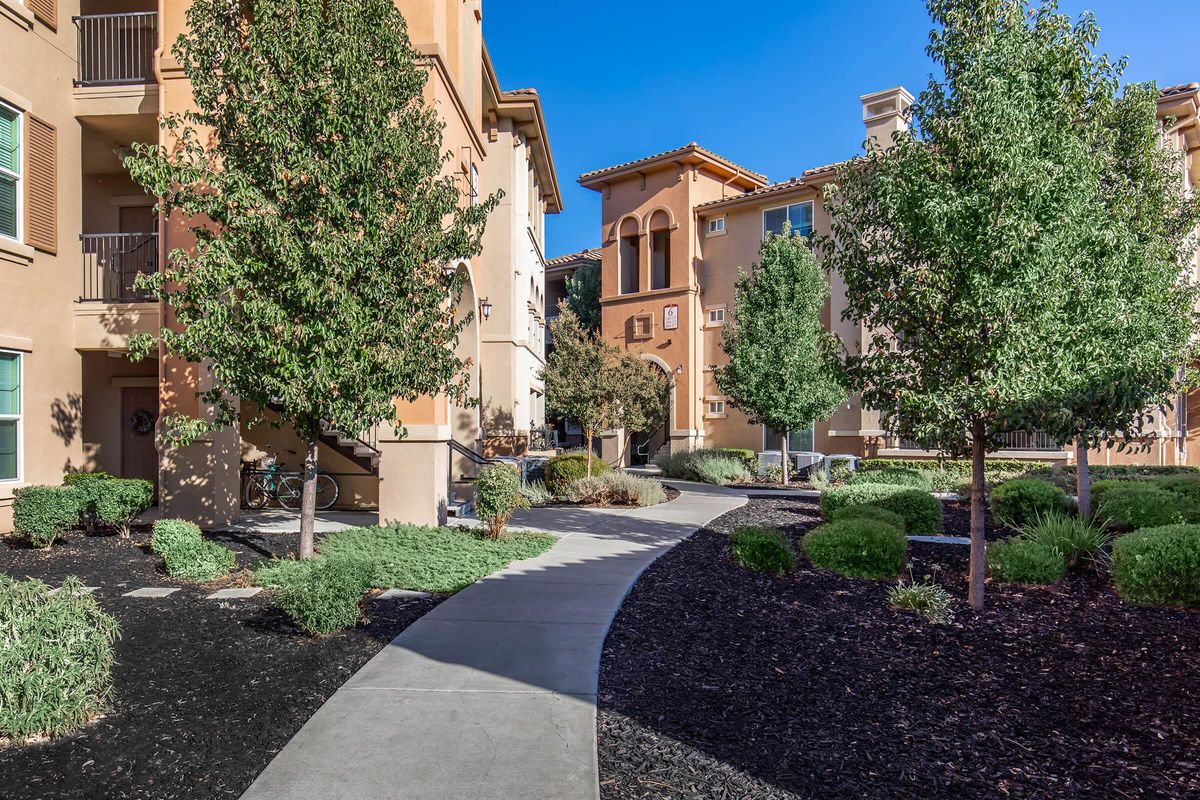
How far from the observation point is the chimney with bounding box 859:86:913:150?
21.5 meters

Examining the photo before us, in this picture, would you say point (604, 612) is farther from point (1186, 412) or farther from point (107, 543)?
point (1186, 412)

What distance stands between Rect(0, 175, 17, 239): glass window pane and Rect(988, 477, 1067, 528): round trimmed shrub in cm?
1536

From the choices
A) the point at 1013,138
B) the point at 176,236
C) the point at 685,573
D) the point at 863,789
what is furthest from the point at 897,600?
the point at 176,236

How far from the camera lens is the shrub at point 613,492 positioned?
49.6 ft

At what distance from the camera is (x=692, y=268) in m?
27.6

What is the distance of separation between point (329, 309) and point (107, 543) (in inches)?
198

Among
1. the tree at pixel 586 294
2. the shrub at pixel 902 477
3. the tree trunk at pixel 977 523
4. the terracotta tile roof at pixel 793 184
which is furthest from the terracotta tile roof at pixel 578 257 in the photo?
the tree trunk at pixel 977 523

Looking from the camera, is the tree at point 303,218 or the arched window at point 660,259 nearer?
the tree at point 303,218

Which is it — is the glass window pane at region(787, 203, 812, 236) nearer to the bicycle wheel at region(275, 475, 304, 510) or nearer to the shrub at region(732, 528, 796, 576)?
the bicycle wheel at region(275, 475, 304, 510)

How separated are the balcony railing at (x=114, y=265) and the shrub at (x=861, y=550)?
10797mm

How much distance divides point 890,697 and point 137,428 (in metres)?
13.9

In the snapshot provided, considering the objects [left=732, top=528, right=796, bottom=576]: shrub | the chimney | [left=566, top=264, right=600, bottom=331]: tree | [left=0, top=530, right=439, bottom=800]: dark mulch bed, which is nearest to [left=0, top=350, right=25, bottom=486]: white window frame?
[left=0, top=530, right=439, bottom=800]: dark mulch bed

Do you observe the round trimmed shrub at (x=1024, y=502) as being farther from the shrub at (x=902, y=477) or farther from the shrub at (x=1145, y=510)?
the shrub at (x=902, y=477)

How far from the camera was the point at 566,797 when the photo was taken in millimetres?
3404
